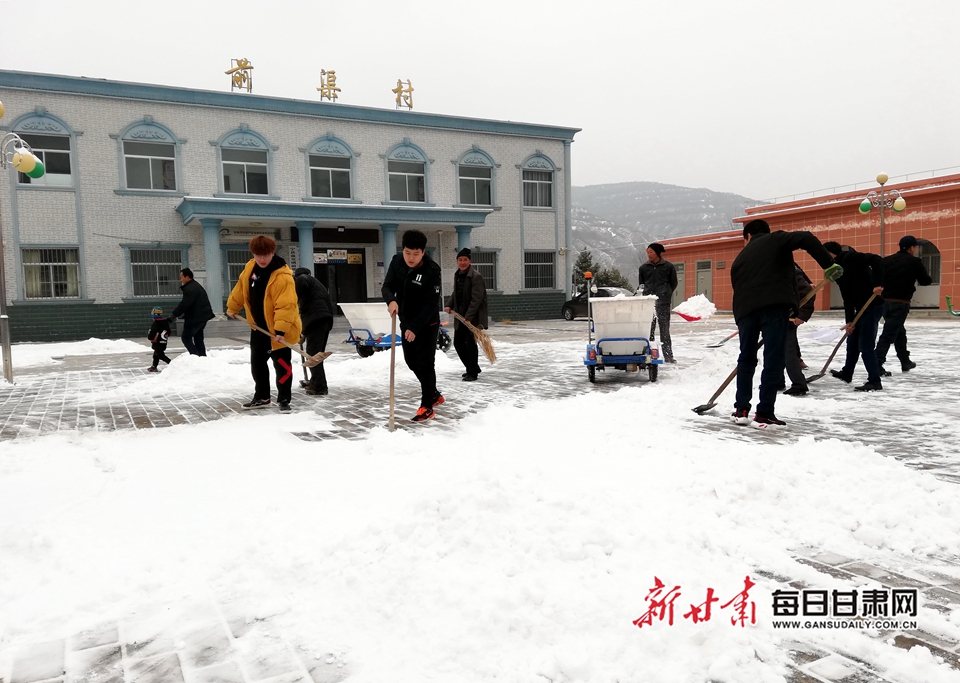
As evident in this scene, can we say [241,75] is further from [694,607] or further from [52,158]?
[694,607]

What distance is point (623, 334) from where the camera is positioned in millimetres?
8656

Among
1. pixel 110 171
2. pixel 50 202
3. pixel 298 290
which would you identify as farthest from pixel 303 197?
pixel 298 290

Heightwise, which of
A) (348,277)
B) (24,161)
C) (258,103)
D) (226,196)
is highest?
(258,103)

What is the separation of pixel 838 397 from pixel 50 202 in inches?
909

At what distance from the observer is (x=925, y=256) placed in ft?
87.5

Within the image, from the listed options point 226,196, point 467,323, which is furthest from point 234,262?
point 467,323

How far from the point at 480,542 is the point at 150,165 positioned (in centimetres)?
2360

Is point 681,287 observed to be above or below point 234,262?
below

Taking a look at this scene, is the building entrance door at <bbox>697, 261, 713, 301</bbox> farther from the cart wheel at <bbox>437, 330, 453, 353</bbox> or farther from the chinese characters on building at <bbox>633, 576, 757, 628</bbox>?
the chinese characters on building at <bbox>633, 576, 757, 628</bbox>

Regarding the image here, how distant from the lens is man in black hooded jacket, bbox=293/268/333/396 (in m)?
8.20

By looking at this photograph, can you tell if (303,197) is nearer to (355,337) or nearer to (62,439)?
(355,337)

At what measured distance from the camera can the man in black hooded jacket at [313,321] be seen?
8195 millimetres

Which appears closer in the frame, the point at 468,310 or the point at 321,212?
the point at 468,310

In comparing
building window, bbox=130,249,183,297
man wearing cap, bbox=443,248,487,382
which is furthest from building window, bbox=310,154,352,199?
man wearing cap, bbox=443,248,487,382
